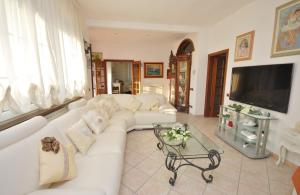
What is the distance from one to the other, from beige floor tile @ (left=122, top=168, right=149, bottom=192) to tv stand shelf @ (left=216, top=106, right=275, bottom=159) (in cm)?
175

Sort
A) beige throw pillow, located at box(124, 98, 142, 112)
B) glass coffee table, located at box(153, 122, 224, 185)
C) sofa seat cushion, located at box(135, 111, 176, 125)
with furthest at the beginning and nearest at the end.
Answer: beige throw pillow, located at box(124, 98, 142, 112), sofa seat cushion, located at box(135, 111, 176, 125), glass coffee table, located at box(153, 122, 224, 185)

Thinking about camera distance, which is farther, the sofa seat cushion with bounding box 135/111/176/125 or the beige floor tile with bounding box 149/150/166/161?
the sofa seat cushion with bounding box 135/111/176/125

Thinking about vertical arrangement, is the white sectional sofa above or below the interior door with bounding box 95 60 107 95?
below

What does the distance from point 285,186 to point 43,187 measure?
102 inches

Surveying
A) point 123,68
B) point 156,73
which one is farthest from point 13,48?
point 123,68

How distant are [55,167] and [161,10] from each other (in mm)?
3424

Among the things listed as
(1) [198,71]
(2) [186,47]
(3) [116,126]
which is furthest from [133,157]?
(2) [186,47]

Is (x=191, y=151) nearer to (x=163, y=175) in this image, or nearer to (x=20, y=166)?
(x=163, y=175)

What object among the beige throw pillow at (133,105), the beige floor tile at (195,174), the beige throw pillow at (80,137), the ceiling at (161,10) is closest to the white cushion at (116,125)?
the beige throw pillow at (80,137)

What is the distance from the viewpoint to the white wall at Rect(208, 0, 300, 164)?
6.98 feet

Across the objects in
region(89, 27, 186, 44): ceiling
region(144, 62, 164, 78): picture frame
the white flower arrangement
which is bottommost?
the white flower arrangement

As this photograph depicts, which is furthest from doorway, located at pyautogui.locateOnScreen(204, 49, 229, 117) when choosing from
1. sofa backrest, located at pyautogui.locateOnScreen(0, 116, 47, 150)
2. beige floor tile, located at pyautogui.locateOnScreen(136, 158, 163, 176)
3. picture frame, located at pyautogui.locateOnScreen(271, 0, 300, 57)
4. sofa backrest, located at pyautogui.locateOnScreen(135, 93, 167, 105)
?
sofa backrest, located at pyautogui.locateOnScreen(0, 116, 47, 150)

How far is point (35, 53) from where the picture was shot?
5.37ft

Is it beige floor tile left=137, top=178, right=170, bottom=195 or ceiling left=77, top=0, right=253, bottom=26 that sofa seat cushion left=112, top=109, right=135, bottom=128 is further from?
ceiling left=77, top=0, right=253, bottom=26
